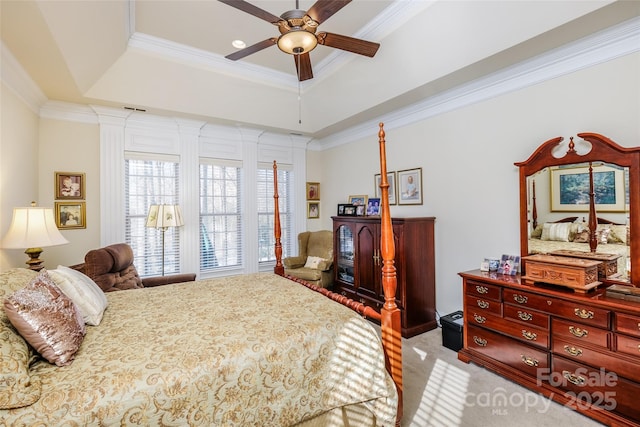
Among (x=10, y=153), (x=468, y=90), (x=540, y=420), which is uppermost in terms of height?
(x=468, y=90)

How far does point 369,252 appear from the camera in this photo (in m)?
3.70

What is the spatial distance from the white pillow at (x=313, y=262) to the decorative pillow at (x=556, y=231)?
2.84 m

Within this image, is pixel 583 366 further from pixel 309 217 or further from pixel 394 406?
pixel 309 217

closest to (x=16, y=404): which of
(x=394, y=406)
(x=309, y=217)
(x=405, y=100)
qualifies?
(x=394, y=406)

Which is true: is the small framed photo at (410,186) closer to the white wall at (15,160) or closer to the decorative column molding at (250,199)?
the decorative column molding at (250,199)

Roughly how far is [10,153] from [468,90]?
442cm

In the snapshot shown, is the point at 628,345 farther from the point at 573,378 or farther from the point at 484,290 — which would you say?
the point at 484,290

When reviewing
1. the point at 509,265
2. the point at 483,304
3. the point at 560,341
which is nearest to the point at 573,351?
the point at 560,341

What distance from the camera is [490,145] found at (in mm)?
3010

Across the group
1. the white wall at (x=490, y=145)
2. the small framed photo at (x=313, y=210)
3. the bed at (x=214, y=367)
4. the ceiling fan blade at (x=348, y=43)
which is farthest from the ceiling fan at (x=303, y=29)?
the small framed photo at (x=313, y=210)

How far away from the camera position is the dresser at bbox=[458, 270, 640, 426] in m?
1.82

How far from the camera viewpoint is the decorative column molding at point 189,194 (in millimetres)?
4230

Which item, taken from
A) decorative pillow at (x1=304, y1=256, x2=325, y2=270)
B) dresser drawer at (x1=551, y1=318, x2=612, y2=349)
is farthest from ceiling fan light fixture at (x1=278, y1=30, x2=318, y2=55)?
decorative pillow at (x1=304, y1=256, x2=325, y2=270)

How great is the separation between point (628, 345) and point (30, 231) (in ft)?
14.3
